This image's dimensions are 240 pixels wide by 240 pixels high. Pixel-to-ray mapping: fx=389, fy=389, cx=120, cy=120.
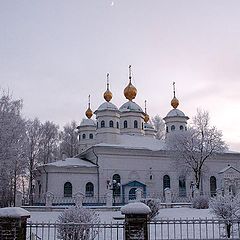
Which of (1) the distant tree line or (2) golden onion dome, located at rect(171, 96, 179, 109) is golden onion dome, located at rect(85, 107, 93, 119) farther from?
(2) golden onion dome, located at rect(171, 96, 179, 109)

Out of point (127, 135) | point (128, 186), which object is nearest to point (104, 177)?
point (128, 186)

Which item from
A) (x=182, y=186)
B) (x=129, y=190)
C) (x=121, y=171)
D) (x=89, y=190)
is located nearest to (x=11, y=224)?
(x=89, y=190)

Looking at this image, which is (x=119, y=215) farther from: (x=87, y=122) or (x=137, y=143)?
(x=87, y=122)

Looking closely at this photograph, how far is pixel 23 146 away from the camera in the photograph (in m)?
28.6

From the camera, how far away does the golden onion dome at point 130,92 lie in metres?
46.7

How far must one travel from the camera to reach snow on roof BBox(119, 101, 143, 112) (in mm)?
45438

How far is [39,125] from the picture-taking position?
151 ft

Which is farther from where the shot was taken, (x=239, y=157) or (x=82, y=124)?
(x=82, y=124)

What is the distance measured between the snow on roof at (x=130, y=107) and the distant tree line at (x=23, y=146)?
9.50 m

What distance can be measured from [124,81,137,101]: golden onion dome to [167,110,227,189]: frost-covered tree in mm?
8617

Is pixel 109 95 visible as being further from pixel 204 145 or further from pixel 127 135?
pixel 204 145

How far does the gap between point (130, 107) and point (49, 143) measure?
1101 cm

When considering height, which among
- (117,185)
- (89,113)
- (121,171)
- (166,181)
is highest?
(89,113)

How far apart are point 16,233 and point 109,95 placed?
36.6m
